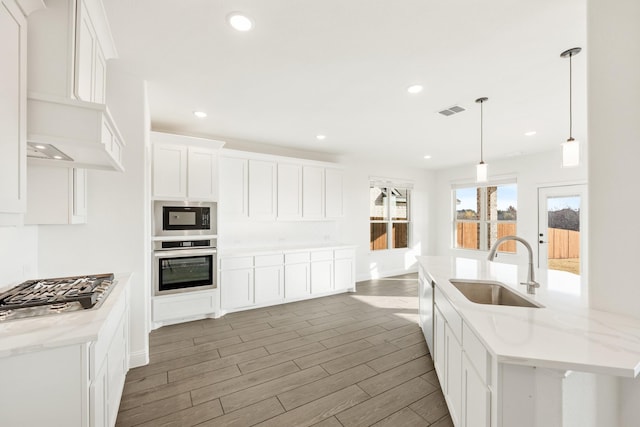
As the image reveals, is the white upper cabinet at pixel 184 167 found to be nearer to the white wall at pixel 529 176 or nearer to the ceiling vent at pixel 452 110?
the ceiling vent at pixel 452 110

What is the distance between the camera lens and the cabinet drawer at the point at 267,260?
4176 mm

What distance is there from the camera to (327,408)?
2.03m

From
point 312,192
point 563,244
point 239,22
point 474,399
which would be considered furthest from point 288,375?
point 563,244

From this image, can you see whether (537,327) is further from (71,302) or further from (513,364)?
(71,302)

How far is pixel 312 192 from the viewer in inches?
199

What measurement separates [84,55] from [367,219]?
5406 millimetres

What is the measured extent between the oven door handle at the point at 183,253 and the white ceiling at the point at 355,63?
1784mm

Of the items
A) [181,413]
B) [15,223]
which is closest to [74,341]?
[15,223]

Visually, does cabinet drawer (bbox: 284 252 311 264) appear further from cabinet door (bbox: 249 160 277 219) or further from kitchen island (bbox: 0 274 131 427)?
kitchen island (bbox: 0 274 131 427)

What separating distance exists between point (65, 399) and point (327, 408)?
158 centimetres

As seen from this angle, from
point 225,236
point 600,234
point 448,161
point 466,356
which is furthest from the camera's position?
point 448,161

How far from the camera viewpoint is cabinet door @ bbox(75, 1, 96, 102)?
1.45 metres

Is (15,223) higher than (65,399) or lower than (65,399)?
higher

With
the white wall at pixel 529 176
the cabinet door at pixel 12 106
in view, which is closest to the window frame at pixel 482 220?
the white wall at pixel 529 176
